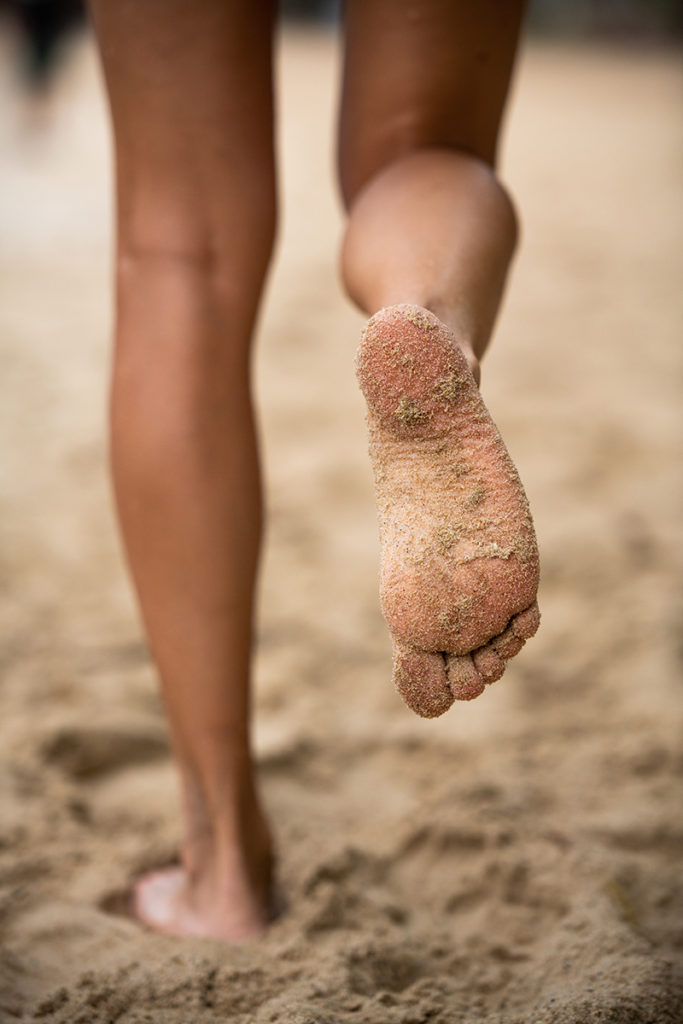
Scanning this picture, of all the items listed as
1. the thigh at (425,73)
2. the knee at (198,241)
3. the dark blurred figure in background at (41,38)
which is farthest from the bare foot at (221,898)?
the dark blurred figure in background at (41,38)

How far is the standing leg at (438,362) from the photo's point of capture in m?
0.80

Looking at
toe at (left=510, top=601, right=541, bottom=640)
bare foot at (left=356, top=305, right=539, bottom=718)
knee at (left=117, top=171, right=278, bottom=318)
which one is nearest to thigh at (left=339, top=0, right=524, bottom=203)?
knee at (left=117, top=171, right=278, bottom=318)

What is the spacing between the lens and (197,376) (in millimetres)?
1085

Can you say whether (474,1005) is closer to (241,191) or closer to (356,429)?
(241,191)

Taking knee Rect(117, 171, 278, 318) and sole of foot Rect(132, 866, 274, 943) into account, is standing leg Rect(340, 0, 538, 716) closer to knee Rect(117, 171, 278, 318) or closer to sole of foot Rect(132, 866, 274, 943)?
knee Rect(117, 171, 278, 318)

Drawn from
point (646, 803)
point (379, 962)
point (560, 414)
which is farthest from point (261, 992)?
point (560, 414)

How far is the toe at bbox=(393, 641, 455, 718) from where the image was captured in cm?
82

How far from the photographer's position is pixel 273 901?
3.92 ft

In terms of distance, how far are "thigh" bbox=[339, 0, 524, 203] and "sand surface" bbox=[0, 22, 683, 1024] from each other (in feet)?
2.51

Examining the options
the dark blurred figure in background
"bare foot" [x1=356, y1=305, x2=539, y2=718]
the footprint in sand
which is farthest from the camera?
the dark blurred figure in background

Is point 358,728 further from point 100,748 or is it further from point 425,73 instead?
point 425,73

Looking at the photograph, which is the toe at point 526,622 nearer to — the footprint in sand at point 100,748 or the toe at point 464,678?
the toe at point 464,678

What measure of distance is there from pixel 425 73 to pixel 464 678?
0.55m

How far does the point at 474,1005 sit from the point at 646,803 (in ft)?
1.60
